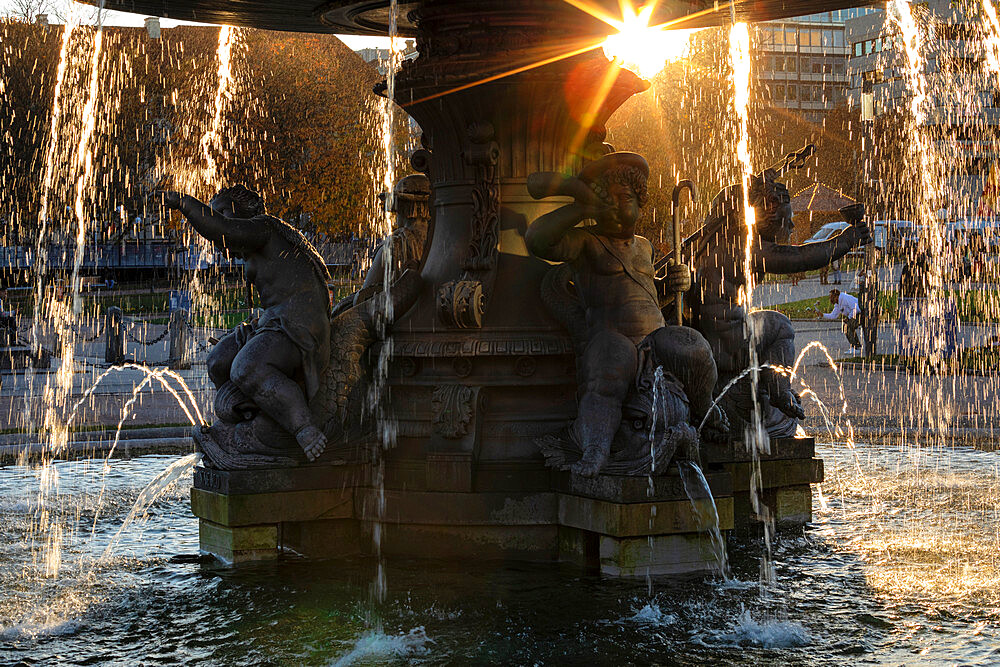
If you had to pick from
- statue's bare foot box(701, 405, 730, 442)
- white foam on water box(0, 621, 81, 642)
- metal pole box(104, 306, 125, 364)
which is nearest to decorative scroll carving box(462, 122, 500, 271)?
statue's bare foot box(701, 405, 730, 442)

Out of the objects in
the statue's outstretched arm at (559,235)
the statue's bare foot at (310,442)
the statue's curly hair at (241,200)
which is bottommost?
the statue's bare foot at (310,442)

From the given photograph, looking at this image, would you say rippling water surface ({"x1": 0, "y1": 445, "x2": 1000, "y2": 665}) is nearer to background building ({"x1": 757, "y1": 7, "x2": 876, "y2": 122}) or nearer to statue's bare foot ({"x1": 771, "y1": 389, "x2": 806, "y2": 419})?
statue's bare foot ({"x1": 771, "y1": 389, "x2": 806, "y2": 419})

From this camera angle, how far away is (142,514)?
866 centimetres

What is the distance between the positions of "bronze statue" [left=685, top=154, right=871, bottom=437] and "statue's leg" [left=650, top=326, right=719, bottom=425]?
931mm

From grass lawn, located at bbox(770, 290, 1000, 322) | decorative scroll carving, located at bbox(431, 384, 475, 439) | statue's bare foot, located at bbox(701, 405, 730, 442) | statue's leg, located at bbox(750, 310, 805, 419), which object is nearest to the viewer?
decorative scroll carving, located at bbox(431, 384, 475, 439)

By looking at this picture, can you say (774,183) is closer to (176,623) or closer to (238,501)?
(238,501)

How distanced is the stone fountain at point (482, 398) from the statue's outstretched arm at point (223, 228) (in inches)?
28.8

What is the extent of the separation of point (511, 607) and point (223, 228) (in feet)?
9.05

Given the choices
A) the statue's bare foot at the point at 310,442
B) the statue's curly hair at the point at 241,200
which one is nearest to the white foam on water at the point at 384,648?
the statue's bare foot at the point at 310,442

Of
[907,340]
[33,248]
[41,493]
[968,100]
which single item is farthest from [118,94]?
[968,100]

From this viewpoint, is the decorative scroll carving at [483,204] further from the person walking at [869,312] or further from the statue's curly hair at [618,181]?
the person walking at [869,312]

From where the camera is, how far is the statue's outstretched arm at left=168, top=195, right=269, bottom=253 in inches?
287

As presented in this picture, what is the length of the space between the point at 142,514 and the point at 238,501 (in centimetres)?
191

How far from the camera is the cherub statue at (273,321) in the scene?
7.26 m
